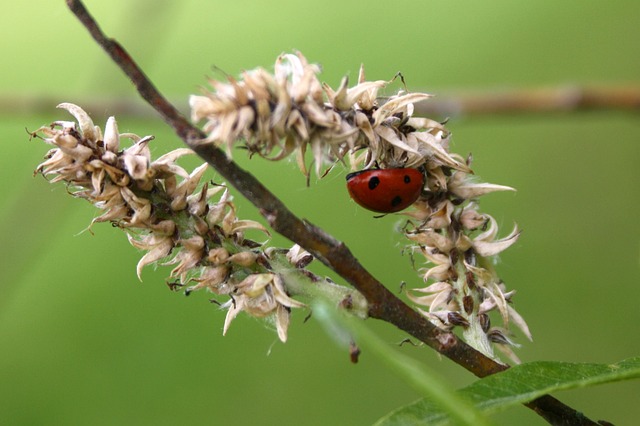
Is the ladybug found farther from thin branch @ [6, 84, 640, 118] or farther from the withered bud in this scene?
thin branch @ [6, 84, 640, 118]

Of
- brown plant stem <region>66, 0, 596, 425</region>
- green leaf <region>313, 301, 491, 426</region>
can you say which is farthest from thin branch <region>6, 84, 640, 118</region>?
green leaf <region>313, 301, 491, 426</region>

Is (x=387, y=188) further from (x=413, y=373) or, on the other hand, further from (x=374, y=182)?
(x=413, y=373)

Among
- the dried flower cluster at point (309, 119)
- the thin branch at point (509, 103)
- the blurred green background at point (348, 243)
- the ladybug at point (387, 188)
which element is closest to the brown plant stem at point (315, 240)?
the dried flower cluster at point (309, 119)

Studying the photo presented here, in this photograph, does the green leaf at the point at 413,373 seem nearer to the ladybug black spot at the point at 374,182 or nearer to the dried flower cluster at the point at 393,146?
the dried flower cluster at the point at 393,146

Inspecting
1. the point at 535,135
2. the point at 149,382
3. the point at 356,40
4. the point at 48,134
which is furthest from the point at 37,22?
the point at 48,134

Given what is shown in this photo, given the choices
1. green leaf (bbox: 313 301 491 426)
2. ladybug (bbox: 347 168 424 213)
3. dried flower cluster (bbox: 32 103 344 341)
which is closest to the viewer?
green leaf (bbox: 313 301 491 426)

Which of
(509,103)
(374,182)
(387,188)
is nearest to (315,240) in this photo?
(387,188)
